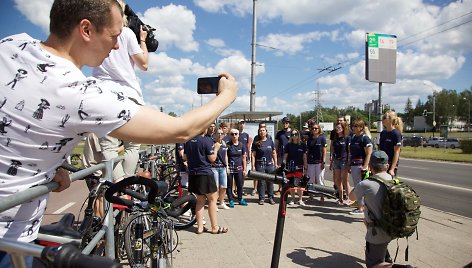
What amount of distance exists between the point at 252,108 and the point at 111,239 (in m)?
16.5

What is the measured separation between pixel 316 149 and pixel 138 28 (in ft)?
22.3

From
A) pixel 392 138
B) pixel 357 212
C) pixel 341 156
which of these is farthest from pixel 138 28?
pixel 341 156

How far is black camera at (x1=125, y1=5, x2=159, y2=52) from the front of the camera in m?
2.74

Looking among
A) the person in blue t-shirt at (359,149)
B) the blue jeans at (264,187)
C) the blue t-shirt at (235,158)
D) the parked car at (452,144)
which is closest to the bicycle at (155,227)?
the person in blue t-shirt at (359,149)

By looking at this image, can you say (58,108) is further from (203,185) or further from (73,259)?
(203,185)

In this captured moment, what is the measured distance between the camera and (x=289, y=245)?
5480 mm

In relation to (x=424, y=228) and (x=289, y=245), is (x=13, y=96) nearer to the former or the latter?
(x=289, y=245)

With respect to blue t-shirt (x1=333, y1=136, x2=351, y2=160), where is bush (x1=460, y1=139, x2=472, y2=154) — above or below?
below

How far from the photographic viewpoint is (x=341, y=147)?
8.46 meters

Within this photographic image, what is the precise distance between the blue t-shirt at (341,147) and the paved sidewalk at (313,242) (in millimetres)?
1484

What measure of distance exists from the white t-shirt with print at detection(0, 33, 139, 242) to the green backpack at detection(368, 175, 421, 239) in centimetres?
337

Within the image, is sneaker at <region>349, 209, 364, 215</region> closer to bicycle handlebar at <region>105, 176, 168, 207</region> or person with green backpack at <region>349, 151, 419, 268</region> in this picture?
person with green backpack at <region>349, 151, 419, 268</region>

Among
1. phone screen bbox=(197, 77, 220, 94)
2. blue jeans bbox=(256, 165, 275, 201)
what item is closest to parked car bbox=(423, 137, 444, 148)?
blue jeans bbox=(256, 165, 275, 201)

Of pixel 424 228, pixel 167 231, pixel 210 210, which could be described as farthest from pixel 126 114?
pixel 424 228
